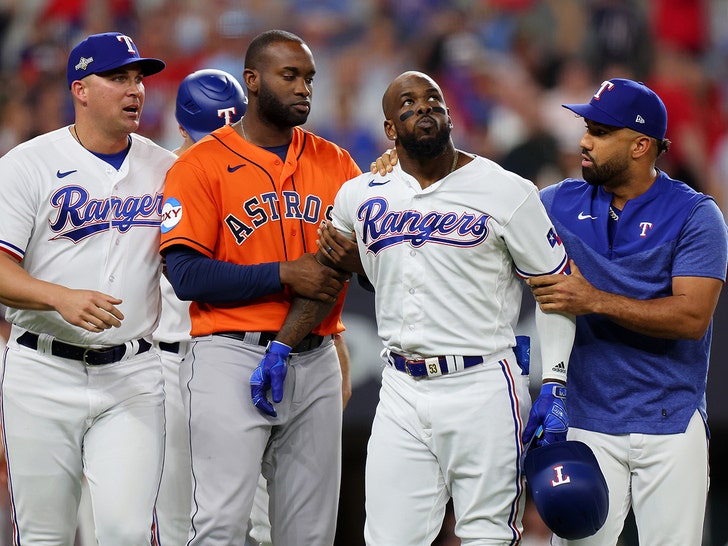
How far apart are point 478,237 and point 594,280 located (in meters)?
→ 0.56

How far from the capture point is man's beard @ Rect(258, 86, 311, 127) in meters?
3.97

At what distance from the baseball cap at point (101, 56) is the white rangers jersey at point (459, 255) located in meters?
1.17

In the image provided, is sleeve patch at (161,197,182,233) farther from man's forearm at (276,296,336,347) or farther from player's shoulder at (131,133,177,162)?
man's forearm at (276,296,336,347)

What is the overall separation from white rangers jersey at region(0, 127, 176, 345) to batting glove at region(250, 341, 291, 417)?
0.56 metres

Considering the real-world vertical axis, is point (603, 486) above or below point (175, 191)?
below

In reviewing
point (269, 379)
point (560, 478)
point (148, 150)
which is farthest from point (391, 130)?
point (560, 478)

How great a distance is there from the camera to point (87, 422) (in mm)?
3938

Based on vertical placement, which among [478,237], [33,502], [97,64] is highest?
[97,64]

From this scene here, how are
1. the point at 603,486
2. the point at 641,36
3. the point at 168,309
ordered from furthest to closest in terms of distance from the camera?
1. the point at 641,36
2. the point at 168,309
3. the point at 603,486

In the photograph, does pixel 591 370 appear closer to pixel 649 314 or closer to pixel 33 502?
pixel 649 314

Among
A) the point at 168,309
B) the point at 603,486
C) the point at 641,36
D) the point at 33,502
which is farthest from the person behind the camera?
the point at 641,36

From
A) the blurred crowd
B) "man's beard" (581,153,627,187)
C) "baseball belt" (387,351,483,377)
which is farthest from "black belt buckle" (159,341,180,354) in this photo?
the blurred crowd

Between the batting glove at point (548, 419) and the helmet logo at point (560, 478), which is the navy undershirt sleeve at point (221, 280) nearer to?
the batting glove at point (548, 419)

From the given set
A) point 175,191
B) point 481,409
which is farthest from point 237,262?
point 481,409
